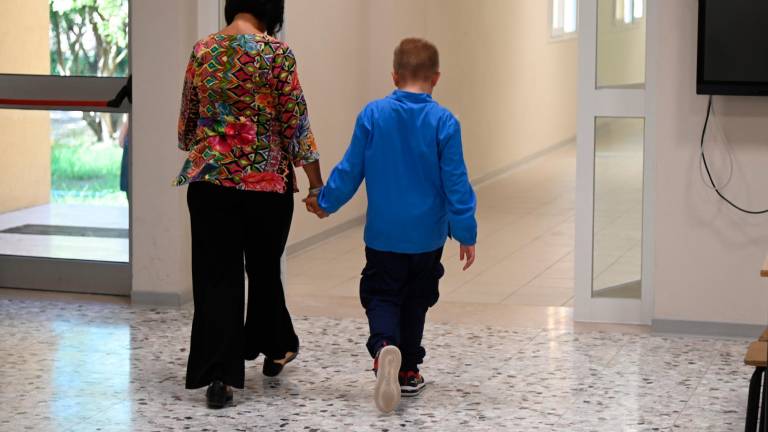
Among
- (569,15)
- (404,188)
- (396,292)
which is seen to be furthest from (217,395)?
(569,15)

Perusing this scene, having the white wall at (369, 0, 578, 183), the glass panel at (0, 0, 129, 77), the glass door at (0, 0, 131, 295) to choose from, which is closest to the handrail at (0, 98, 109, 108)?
the glass door at (0, 0, 131, 295)

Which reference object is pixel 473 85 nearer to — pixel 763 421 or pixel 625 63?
pixel 625 63

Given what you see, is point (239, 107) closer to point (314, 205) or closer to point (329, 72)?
point (314, 205)

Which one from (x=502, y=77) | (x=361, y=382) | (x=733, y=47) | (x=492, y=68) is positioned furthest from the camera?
(x=502, y=77)

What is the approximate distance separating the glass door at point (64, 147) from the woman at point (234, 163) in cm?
192

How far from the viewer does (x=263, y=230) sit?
15.1 feet

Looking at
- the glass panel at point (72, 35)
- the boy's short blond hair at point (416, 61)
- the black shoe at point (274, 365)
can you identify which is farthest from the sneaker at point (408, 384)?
the glass panel at point (72, 35)

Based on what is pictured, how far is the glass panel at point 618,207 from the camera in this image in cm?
579

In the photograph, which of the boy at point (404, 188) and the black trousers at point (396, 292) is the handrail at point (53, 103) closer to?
the boy at point (404, 188)

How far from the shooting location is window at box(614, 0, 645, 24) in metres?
5.71

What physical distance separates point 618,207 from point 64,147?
2696 millimetres

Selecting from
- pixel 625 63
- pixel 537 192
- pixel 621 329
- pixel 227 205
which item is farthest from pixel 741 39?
pixel 537 192

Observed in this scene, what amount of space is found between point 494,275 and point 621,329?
150 centimetres

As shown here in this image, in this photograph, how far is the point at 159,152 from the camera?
614cm
